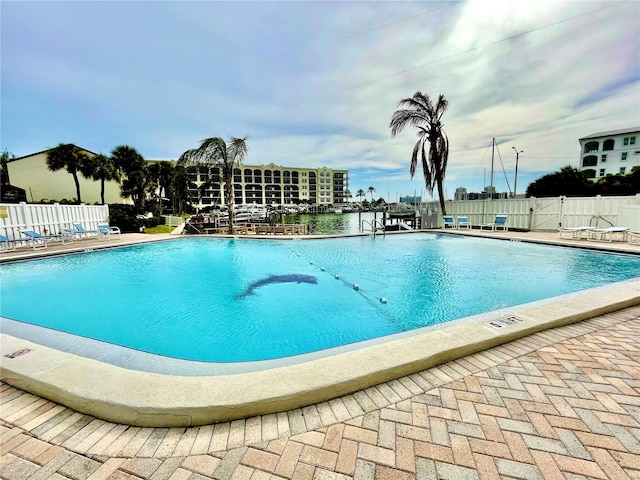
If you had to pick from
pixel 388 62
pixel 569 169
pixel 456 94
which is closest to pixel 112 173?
pixel 388 62

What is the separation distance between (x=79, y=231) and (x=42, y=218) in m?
1.36

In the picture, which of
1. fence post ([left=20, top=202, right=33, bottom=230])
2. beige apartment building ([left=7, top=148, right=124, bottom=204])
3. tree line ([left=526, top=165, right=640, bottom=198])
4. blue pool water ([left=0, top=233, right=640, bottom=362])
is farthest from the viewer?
tree line ([left=526, top=165, right=640, bottom=198])

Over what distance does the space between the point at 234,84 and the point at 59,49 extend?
651 centimetres

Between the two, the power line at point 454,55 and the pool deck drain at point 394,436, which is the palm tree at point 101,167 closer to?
the power line at point 454,55

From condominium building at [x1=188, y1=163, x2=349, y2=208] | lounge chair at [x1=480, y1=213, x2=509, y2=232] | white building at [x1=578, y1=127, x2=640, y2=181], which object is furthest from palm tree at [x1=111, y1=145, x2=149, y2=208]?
white building at [x1=578, y1=127, x2=640, y2=181]

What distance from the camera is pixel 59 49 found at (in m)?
9.09

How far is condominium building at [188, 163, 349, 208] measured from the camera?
71188 mm

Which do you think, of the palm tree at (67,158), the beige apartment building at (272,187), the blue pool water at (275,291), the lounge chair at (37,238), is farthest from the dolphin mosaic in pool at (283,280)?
the beige apartment building at (272,187)

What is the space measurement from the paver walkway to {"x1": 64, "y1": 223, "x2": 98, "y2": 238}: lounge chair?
45.0 ft

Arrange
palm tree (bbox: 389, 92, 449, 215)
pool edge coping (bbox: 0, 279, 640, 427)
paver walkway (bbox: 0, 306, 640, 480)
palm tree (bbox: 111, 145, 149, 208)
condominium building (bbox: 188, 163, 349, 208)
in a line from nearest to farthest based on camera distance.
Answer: paver walkway (bbox: 0, 306, 640, 480), pool edge coping (bbox: 0, 279, 640, 427), palm tree (bbox: 389, 92, 449, 215), palm tree (bbox: 111, 145, 149, 208), condominium building (bbox: 188, 163, 349, 208)

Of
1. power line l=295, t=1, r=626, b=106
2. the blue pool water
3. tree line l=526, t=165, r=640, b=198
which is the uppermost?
power line l=295, t=1, r=626, b=106

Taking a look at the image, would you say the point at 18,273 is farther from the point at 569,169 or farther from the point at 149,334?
the point at 569,169

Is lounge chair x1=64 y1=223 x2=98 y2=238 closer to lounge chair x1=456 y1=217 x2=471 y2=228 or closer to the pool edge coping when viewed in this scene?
the pool edge coping

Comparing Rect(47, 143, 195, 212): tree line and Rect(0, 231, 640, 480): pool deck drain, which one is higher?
Rect(47, 143, 195, 212): tree line
